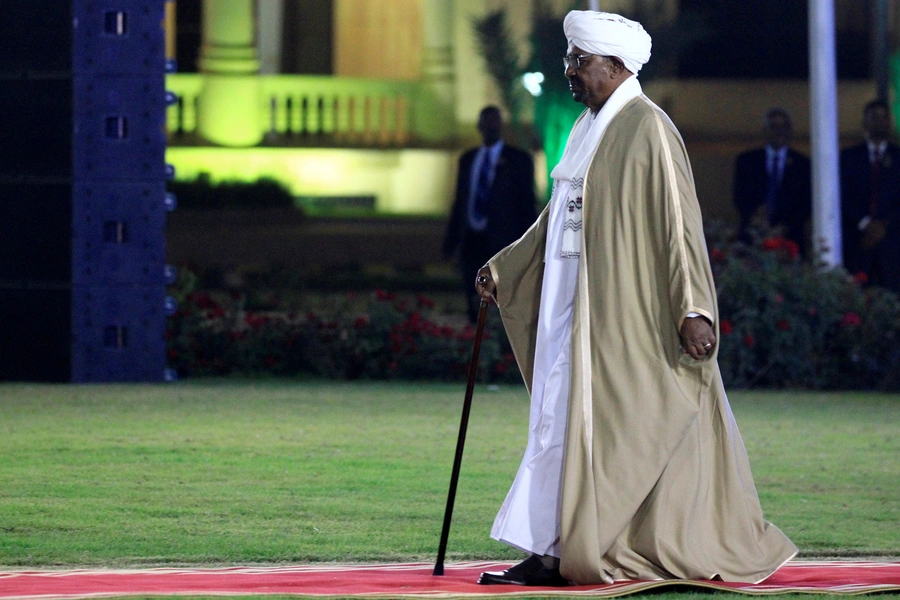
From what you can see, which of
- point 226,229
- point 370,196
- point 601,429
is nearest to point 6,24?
point 601,429

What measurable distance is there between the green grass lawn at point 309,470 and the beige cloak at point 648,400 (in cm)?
90

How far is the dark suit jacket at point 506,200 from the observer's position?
47.2 feet

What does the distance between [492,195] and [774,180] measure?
2360mm

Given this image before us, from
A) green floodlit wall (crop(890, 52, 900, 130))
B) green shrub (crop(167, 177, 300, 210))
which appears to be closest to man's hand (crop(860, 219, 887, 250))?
green floodlit wall (crop(890, 52, 900, 130))

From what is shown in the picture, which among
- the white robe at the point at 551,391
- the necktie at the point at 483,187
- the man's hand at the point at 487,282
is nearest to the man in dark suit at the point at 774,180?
the necktie at the point at 483,187

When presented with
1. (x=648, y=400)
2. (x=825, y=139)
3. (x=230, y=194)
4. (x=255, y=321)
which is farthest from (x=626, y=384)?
(x=230, y=194)

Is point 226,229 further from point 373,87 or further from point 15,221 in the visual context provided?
point 15,221

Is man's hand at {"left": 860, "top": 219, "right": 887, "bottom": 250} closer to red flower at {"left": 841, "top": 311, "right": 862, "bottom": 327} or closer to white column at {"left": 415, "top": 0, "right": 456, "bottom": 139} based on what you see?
red flower at {"left": 841, "top": 311, "right": 862, "bottom": 327}

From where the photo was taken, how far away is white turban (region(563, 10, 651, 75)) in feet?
18.9

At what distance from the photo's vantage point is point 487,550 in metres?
6.54

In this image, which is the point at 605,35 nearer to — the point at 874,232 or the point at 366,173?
the point at 874,232

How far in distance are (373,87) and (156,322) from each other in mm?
14353

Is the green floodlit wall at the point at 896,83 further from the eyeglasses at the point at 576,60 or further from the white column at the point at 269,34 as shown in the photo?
the eyeglasses at the point at 576,60

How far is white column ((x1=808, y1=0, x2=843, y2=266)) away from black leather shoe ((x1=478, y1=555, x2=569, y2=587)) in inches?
339
